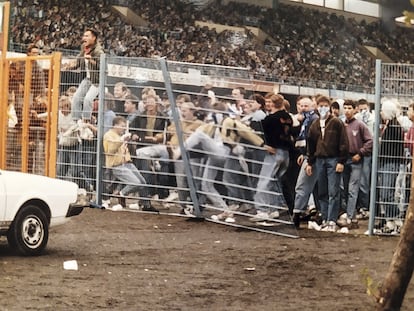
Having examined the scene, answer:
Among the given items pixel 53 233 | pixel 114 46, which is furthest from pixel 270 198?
pixel 114 46

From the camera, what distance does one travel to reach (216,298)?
574 cm

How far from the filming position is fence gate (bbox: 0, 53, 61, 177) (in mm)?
10688

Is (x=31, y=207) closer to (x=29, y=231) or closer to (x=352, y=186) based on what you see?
(x=29, y=231)

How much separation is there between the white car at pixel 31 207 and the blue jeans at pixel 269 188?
2757 millimetres

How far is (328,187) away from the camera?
9.92 metres

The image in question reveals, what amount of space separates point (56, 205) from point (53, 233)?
62.1 inches

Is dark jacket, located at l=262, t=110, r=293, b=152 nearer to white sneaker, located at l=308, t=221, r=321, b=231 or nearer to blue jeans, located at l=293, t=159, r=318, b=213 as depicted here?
blue jeans, located at l=293, t=159, r=318, b=213

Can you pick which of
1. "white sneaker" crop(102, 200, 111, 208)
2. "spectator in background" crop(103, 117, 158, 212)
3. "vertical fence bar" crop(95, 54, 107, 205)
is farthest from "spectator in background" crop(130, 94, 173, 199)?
"white sneaker" crop(102, 200, 111, 208)

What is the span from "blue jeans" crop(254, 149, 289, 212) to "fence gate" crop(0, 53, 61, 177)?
3.16 meters

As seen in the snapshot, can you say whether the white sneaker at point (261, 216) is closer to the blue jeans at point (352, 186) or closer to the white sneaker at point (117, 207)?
the blue jeans at point (352, 186)

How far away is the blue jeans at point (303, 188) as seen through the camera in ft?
33.1

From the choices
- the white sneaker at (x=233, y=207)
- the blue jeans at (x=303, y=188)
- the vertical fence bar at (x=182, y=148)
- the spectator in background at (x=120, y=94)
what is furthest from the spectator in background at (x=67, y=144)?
the blue jeans at (x=303, y=188)

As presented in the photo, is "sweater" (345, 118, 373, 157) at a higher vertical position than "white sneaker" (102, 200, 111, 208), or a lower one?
higher

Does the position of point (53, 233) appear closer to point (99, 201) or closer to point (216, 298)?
point (99, 201)
